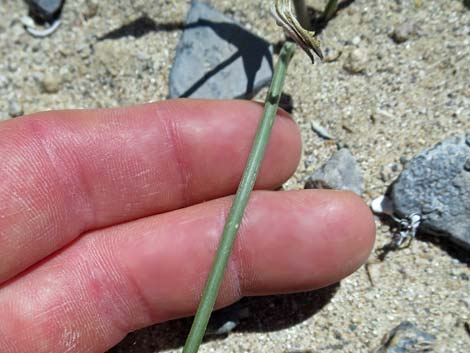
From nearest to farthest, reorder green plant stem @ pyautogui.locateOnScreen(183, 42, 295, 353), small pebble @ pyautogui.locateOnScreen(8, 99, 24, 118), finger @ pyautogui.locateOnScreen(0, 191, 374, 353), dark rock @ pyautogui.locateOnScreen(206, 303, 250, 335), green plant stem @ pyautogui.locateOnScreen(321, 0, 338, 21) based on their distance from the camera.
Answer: green plant stem @ pyautogui.locateOnScreen(183, 42, 295, 353), finger @ pyautogui.locateOnScreen(0, 191, 374, 353), dark rock @ pyautogui.locateOnScreen(206, 303, 250, 335), green plant stem @ pyautogui.locateOnScreen(321, 0, 338, 21), small pebble @ pyautogui.locateOnScreen(8, 99, 24, 118)

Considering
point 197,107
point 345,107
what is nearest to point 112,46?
point 197,107

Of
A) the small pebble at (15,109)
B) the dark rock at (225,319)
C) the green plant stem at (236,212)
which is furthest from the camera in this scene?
the small pebble at (15,109)

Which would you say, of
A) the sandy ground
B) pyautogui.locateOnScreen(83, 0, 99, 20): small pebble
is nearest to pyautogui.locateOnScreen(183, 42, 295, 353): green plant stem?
the sandy ground

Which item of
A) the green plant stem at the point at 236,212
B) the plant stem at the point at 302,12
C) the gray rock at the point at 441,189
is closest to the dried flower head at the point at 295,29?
the green plant stem at the point at 236,212

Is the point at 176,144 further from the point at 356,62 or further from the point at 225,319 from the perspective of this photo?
the point at 356,62

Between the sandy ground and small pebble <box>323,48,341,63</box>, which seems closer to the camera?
the sandy ground

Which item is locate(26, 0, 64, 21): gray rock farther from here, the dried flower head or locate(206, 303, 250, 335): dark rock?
locate(206, 303, 250, 335): dark rock

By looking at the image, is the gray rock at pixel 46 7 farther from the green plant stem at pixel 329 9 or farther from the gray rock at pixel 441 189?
the gray rock at pixel 441 189

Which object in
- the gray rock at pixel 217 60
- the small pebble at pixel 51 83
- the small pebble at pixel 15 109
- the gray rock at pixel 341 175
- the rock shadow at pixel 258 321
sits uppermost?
the gray rock at pixel 217 60
